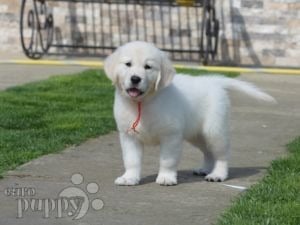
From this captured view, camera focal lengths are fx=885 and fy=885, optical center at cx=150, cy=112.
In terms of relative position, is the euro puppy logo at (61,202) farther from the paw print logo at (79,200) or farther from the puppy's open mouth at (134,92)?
the puppy's open mouth at (134,92)

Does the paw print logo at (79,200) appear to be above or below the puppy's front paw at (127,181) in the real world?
above

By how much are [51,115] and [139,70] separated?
3690 millimetres

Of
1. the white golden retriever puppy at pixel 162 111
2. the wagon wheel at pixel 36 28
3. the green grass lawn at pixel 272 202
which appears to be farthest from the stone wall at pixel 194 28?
the white golden retriever puppy at pixel 162 111

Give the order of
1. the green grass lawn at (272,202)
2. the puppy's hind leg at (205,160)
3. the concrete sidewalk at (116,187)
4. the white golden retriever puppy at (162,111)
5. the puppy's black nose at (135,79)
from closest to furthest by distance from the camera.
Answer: the green grass lawn at (272,202) < the concrete sidewalk at (116,187) < the puppy's black nose at (135,79) < the white golden retriever puppy at (162,111) < the puppy's hind leg at (205,160)

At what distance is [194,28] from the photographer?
16234mm

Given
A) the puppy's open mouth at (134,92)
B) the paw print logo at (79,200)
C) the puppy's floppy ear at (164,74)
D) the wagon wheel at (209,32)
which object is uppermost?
the puppy's floppy ear at (164,74)

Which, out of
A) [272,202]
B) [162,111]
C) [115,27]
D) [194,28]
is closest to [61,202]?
[162,111]

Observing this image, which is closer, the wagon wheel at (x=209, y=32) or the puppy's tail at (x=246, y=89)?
the puppy's tail at (x=246, y=89)

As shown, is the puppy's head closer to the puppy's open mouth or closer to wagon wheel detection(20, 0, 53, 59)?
the puppy's open mouth

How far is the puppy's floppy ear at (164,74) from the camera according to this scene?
6.27m

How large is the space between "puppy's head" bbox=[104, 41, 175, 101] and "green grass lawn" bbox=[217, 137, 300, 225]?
1.00 m

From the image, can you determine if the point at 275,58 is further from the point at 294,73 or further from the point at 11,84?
the point at 11,84

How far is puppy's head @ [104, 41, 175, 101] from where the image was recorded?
6.15 m

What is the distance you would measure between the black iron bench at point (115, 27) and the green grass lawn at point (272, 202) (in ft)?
30.7
